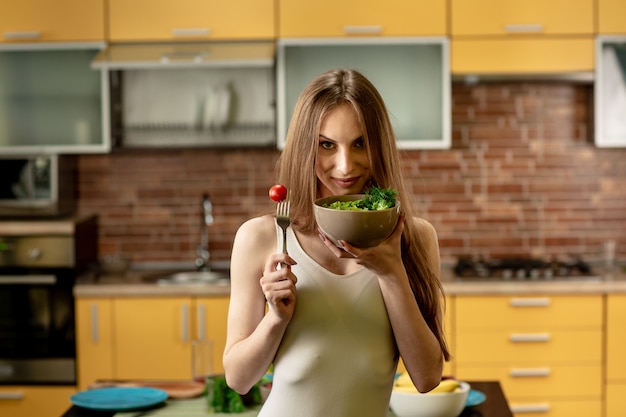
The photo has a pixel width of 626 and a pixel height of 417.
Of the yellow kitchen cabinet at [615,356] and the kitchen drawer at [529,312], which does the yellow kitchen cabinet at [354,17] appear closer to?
the kitchen drawer at [529,312]

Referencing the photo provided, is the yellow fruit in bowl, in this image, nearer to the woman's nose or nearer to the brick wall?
the woman's nose

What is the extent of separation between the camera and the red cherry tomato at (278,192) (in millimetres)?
1682

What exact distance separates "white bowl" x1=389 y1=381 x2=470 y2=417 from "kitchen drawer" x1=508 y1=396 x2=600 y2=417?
2.11m

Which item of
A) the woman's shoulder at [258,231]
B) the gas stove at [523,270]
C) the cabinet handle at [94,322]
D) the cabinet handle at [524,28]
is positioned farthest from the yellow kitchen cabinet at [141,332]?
the woman's shoulder at [258,231]

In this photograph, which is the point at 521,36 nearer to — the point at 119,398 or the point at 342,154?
the point at 119,398

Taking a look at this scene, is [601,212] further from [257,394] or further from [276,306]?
[276,306]

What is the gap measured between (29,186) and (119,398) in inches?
85.9

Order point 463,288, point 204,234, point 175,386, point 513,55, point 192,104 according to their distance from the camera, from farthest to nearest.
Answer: point 204,234, point 192,104, point 513,55, point 463,288, point 175,386

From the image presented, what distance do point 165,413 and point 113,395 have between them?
0.62ft

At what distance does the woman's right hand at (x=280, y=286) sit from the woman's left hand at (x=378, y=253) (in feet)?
0.26

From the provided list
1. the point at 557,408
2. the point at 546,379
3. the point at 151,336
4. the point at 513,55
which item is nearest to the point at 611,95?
the point at 513,55

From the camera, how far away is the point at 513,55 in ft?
14.4

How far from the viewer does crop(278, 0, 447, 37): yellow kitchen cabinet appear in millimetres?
4375

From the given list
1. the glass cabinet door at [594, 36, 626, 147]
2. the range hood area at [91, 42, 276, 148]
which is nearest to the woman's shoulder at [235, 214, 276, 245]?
the range hood area at [91, 42, 276, 148]
